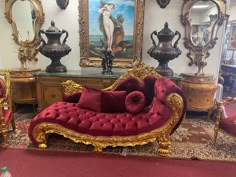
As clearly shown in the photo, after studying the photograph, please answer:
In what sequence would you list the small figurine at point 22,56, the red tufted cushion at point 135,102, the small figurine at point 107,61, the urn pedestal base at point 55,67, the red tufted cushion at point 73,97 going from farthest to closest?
the small figurine at point 22,56 < the urn pedestal base at point 55,67 < the small figurine at point 107,61 < the red tufted cushion at point 73,97 < the red tufted cushion at point 135,102

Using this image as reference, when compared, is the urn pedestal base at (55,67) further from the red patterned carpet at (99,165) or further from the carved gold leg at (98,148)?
the carved gold leg at (98,148)

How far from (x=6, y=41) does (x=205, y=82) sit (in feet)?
13.5

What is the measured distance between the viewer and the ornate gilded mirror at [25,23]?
12.4 feet

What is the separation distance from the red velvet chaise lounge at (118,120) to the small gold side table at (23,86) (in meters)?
1.27

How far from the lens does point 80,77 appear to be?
3.42 meters

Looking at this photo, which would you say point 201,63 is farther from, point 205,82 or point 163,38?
point 163,38

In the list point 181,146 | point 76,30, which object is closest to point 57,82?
point 76,30

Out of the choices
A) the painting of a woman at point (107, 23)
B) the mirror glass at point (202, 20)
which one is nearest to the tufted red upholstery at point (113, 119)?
the painting of a woman at point (107, 23)

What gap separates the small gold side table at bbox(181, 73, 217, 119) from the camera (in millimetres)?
3516

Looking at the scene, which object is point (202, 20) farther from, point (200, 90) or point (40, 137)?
point (40, 137)

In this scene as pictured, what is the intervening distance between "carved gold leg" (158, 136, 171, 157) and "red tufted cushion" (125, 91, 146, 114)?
0.55m

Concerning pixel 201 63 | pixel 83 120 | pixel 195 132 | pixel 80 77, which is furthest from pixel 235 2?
pixel 83 120

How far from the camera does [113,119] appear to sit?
2.56 m

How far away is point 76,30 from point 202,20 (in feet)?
8.15
